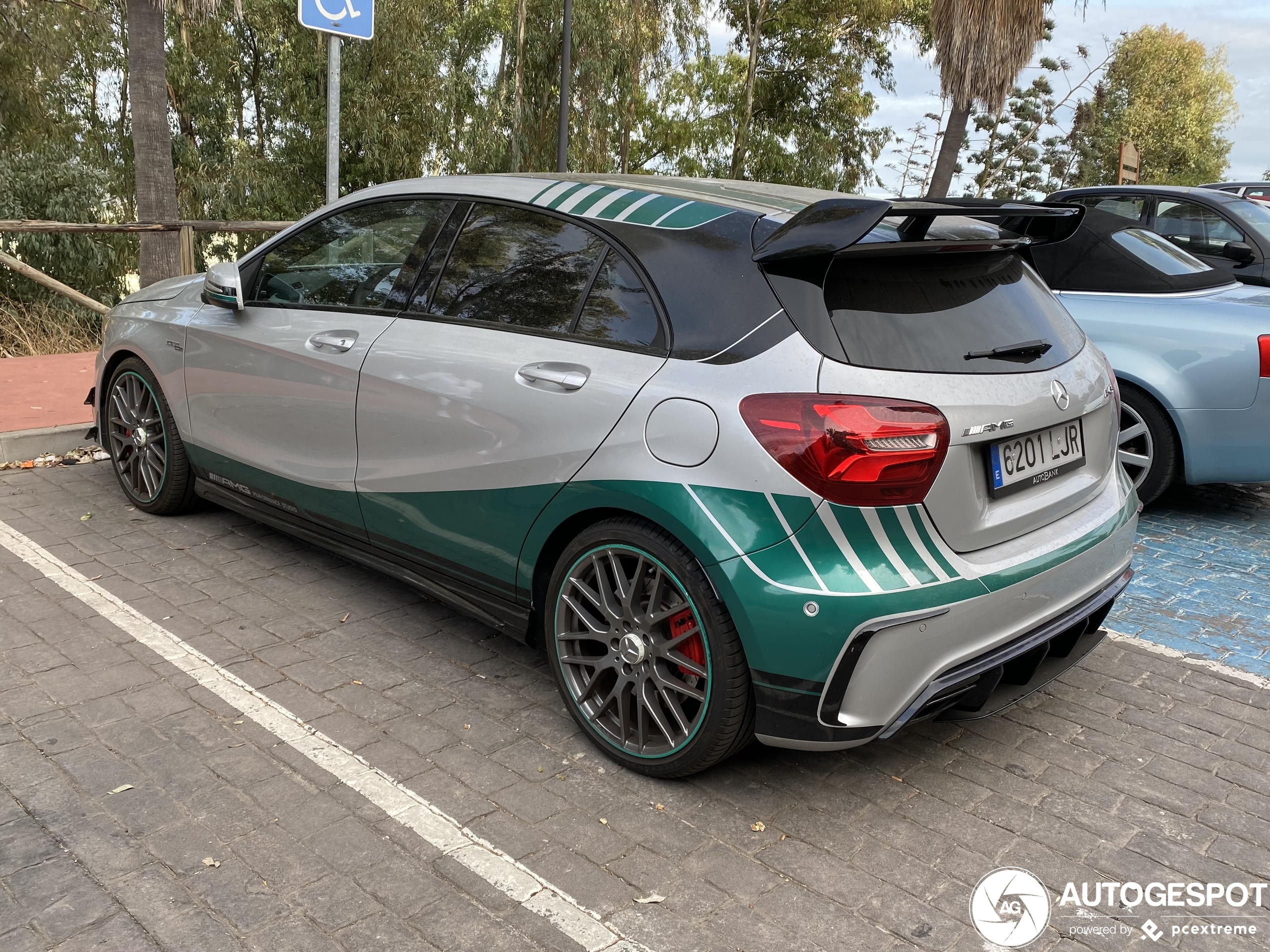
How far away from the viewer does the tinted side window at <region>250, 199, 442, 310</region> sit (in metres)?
3.99

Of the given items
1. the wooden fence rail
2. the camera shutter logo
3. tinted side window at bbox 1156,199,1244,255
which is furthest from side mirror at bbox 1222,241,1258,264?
the wooden fence rail

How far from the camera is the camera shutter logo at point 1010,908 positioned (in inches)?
101

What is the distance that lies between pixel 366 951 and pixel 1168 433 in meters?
5.01

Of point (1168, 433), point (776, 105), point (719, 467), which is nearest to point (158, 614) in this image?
point (719, 467)

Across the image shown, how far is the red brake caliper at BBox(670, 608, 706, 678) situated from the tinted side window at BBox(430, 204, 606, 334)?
98cm

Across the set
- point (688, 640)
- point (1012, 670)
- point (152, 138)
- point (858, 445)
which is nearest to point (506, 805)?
point (688, 640)

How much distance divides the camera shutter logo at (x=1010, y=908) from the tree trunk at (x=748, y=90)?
1141 inches

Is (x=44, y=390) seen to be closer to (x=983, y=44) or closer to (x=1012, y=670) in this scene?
(x=1012, y=670)

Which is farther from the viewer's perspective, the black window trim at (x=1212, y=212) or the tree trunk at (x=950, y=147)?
the tree trunk at (x=950, y=147)

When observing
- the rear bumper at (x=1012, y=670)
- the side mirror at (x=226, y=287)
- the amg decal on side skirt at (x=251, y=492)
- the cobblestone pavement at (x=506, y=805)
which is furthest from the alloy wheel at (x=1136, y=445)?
the side mirror at (x=226, y=287)

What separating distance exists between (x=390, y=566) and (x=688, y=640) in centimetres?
149

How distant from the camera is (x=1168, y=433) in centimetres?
573

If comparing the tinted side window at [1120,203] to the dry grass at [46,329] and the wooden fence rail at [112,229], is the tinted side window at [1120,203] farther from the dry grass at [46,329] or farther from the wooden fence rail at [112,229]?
the dry grass at [46,329]

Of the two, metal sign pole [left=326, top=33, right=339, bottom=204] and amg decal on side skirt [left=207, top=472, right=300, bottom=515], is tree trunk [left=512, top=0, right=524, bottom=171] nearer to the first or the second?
metal sign pole [left=326, top=33, right=339, bottom=204]
